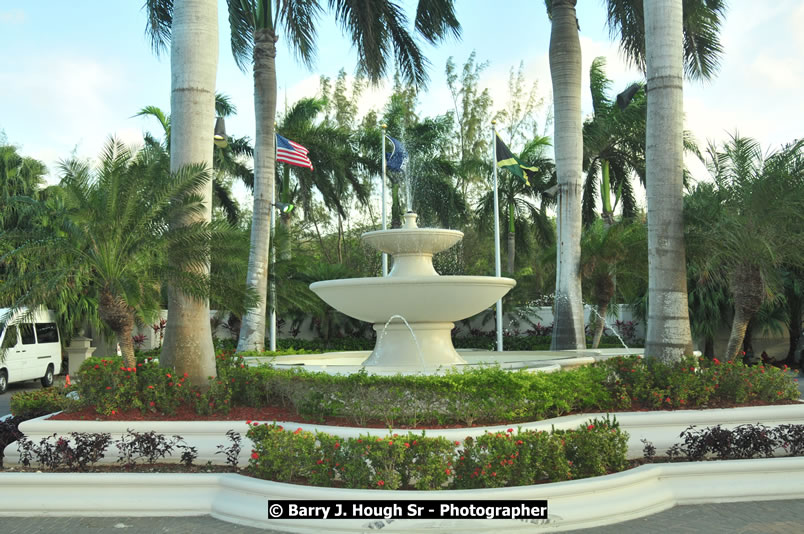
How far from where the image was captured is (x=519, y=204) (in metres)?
29.3

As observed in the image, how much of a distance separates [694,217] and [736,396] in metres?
3.16

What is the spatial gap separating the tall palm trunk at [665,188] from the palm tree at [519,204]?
1810 centimetres

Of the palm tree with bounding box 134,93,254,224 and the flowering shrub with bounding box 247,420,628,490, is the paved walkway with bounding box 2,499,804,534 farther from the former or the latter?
the palm tree with bounding box 134,93,254,224

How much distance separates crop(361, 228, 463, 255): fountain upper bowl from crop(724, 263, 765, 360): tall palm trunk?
3995 millimetres

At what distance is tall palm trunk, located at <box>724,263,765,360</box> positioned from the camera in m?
9.94

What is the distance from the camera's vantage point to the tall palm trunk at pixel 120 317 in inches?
357

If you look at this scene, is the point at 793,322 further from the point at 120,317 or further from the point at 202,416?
the point at 120,317

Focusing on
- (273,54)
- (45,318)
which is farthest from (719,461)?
(45,318)

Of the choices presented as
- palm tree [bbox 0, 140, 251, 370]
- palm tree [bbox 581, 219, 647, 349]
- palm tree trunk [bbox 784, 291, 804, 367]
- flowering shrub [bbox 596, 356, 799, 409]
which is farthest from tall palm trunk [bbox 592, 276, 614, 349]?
palm tree [bbox 0, 140, 251, 370]

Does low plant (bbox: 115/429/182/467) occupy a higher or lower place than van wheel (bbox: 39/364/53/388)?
higher

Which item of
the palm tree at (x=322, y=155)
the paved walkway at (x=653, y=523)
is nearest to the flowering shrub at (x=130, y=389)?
the paved walkway at (x=653, y=523)

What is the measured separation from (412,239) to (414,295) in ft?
5.14

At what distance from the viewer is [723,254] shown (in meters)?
9.77

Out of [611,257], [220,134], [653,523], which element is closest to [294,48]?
[220,134]
